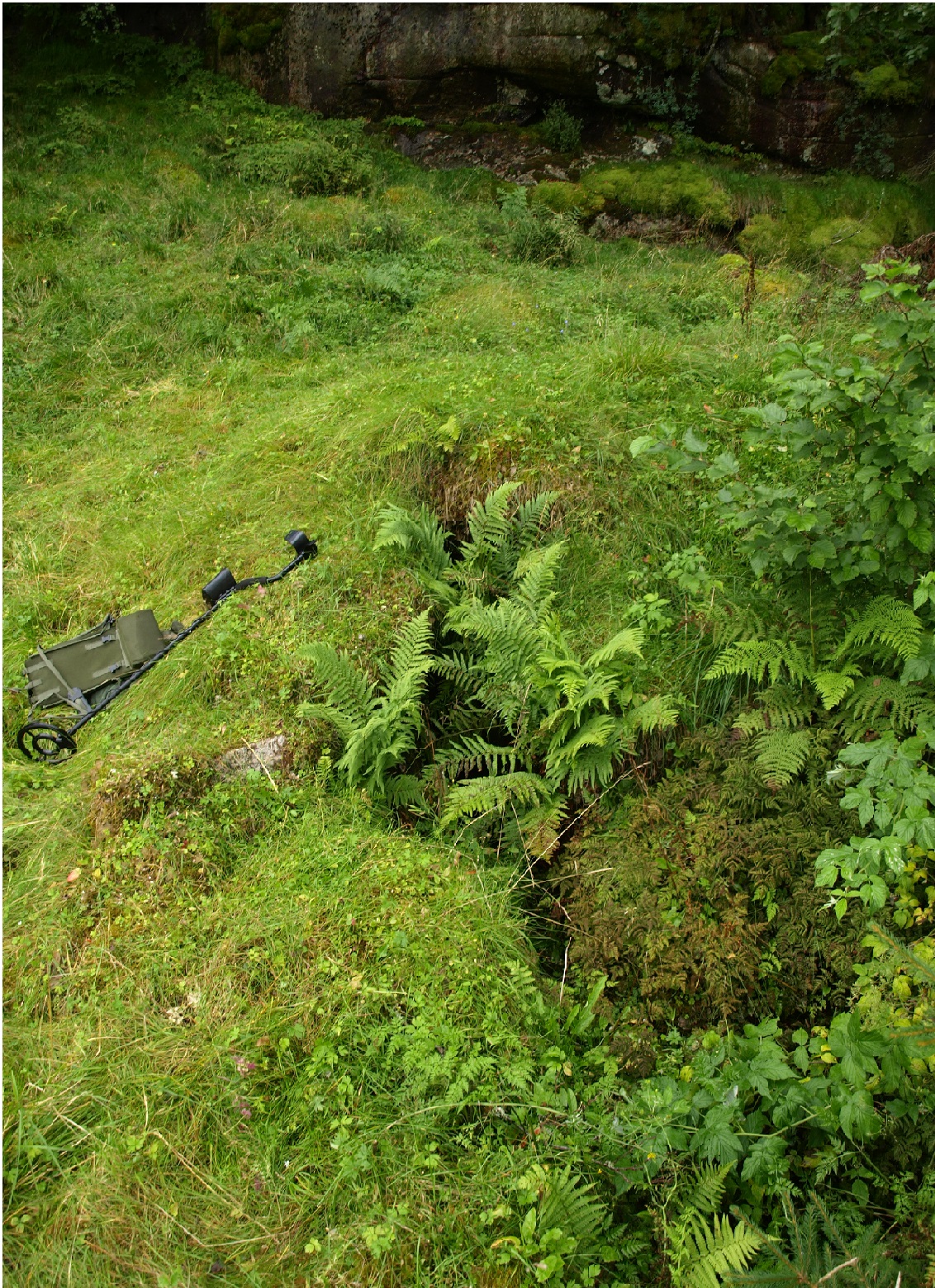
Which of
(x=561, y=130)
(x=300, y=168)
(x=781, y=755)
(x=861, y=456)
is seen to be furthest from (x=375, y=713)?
(x=561, y=130)

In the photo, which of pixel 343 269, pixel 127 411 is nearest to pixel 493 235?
pixel 343 269

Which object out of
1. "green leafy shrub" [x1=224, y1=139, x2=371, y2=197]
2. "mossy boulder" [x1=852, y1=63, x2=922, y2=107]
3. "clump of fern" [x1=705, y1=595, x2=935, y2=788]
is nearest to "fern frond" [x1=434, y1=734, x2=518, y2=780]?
"clump of fern" [x1=705, y1=595, x2=935, y2=788]

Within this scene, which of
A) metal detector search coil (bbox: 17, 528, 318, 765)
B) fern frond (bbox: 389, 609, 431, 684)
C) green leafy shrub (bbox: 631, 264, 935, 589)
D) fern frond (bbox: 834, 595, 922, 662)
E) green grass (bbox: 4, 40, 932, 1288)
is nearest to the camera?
green grass (bbox: 4, 40, 932, 1288)

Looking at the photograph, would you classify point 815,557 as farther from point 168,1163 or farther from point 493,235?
point 493,235

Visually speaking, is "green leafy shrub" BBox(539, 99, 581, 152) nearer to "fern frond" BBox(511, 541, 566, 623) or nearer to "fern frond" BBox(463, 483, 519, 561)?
"fern frond" BBox(463, 483, 519, 561)

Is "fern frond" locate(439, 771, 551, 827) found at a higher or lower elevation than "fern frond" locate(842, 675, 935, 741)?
lower

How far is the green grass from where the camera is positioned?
2.54 m

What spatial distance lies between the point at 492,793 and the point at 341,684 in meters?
0.93

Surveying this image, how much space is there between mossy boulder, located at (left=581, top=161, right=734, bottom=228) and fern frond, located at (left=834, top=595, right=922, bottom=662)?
916cm

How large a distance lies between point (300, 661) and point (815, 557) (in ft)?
8.13

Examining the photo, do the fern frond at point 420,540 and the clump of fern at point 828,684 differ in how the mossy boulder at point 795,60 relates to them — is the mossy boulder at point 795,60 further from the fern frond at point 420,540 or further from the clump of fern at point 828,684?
the clump of fern at point 828,684

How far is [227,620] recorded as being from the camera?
14.7 ft

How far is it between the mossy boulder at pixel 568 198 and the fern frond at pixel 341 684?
888 cm

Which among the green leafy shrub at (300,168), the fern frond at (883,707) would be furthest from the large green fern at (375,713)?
the green leafy shrub at (300,168)
